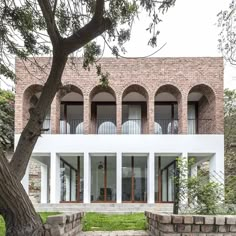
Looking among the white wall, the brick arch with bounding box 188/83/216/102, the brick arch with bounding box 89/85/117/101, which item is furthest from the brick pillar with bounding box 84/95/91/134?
the brick arch with bounding box 188/83/216/102

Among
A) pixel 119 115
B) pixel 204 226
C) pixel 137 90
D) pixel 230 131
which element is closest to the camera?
pixel 204 226

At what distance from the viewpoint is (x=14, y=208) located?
16.9 ft

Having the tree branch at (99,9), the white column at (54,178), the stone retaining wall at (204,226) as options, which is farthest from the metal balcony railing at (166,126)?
the tree branch at (99,9)

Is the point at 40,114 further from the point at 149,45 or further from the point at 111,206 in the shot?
the point at 111,206

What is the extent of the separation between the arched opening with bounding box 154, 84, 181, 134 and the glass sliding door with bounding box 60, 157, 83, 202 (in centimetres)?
429

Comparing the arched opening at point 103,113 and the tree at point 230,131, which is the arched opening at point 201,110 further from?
the tree at point 230,131

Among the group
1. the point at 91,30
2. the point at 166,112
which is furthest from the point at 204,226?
the point at 166,112

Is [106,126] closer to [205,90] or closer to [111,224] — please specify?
[205,90]

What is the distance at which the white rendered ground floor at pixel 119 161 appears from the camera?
1970cm

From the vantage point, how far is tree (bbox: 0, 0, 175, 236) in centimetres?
523

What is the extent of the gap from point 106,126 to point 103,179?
2.91m

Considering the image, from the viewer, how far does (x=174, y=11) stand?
6617 millimetres

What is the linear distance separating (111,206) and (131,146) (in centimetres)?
306

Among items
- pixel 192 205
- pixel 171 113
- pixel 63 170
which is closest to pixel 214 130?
pixel 171 113
